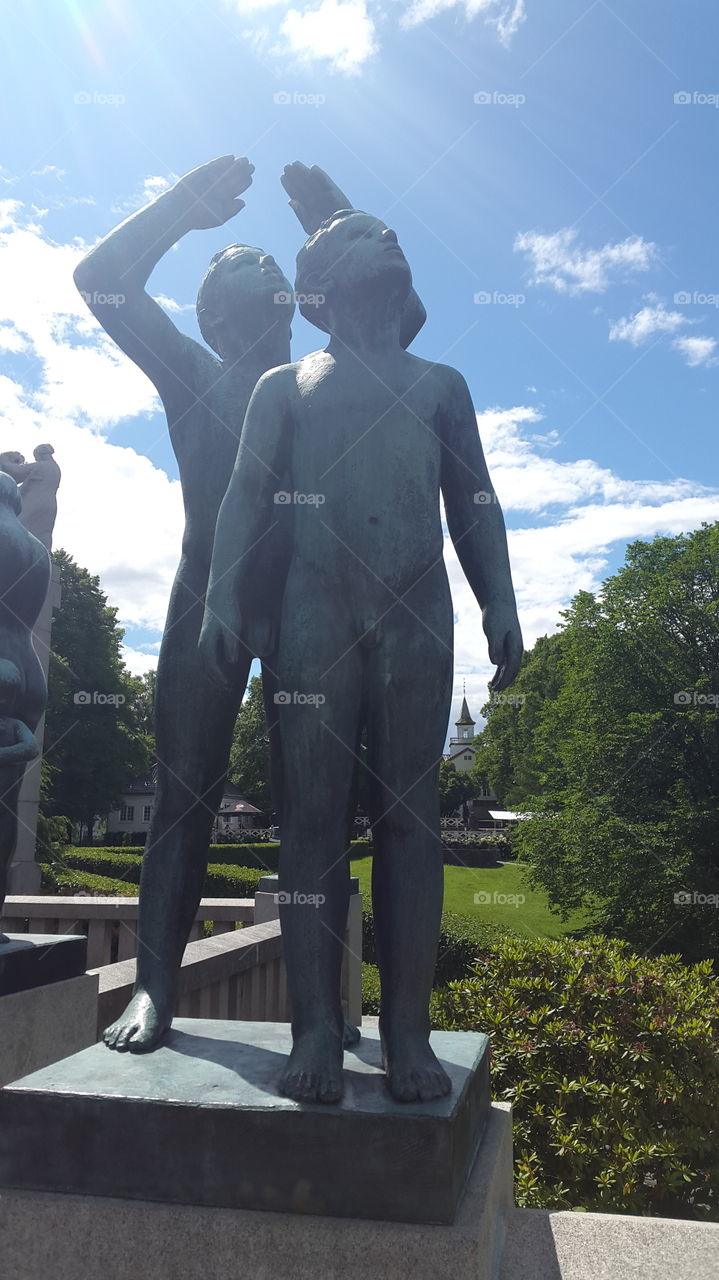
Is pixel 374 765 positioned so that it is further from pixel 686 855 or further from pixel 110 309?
pixel 686 855

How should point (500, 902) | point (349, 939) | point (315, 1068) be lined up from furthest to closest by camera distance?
point (500, 902), point (349, 939), point (315, 1068)

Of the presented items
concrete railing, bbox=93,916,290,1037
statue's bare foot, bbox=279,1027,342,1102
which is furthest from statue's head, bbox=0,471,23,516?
statue's bare foot, bbox=279,1027,342,1102

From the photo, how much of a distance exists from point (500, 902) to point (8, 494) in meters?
26.8

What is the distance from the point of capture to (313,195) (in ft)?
12.3

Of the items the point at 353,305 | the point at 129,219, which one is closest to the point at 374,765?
the point at 353,305

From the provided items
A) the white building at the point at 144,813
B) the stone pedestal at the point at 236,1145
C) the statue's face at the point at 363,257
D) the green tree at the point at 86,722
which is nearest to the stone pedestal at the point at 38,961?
the stone pedestal at the point at 236,1145

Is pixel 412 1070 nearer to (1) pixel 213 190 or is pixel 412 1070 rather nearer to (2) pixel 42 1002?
(2) pixel 42 1002

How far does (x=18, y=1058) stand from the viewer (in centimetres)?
451

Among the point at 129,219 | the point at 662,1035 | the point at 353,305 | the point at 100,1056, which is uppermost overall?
the point at 129,219

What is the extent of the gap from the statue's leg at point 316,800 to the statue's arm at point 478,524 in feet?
1.83

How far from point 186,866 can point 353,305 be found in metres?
2.13

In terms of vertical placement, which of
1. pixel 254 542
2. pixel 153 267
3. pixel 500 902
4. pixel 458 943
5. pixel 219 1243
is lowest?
pixel 500 902

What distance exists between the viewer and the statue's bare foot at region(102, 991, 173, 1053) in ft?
10.0

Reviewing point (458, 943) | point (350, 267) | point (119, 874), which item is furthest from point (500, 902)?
point (350, 267)
